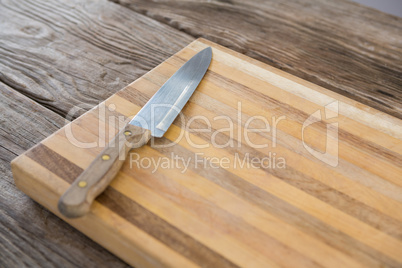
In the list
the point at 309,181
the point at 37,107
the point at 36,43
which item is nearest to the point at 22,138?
the point at 37,107

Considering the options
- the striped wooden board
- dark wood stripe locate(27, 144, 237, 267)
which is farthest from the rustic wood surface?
dark wood stripe locate(27, 144, 237, 267)

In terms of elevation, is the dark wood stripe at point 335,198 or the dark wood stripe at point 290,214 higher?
the dark wood stripe at point 335,198

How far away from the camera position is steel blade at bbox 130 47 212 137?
89cm

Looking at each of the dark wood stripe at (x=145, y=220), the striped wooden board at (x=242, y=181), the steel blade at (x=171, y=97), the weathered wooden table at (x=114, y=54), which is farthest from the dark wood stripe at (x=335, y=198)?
the weathered wooden table at (x=114, y=54)

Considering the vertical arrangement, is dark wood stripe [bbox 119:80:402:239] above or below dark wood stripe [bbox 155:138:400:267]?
A: above

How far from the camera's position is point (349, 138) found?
0.96 metres

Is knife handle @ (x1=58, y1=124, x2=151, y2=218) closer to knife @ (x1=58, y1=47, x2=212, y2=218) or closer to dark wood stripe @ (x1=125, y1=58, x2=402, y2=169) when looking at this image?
knife @ (x1=58, y1=47, x2=212, y2=218)

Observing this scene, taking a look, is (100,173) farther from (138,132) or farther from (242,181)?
(242,181)

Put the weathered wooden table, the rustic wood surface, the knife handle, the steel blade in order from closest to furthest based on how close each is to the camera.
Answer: the knife handle
the weathered wooden table
the steel blade
the rustic wood surface

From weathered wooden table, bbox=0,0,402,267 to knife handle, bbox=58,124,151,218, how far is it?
5.1 inches

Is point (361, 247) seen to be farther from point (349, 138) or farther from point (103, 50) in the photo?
point (103, 50)

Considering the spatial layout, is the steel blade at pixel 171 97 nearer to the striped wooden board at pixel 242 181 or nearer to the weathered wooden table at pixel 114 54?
the striped wooden board at pixel 242 181

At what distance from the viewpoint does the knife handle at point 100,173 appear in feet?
2.19

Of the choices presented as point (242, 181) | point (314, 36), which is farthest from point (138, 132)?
point (314, 36)
